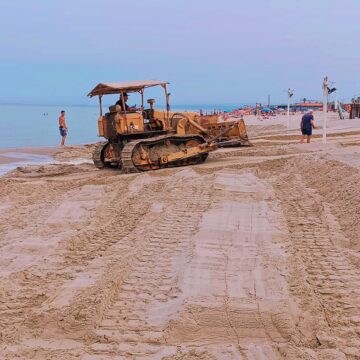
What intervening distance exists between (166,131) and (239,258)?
1022 centimetres

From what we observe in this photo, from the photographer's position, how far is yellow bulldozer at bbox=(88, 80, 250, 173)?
14820 millimetres

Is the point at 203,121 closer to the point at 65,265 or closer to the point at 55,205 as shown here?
the point at 55,205

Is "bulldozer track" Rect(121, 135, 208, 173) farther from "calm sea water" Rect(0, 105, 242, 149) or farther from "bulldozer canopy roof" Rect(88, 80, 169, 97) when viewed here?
"calm sea water" Rect(0, 105, 242, 149)

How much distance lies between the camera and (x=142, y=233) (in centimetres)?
735

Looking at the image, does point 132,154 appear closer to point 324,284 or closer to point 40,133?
point 324,284

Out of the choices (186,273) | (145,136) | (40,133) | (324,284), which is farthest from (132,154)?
(40,133)

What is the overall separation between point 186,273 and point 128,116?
9.97 meters

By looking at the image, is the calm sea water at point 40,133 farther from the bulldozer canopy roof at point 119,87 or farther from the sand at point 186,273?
the sand at point 186,273

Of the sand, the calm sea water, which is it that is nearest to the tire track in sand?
the sand

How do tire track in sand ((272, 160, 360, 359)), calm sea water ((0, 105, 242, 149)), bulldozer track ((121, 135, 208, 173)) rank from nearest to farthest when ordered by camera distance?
tire track in sand ((272, 160, 360, 359)), bulldozer track ((121, 135, 208, 173)), calm sea water ((0, 105, 242, 149))

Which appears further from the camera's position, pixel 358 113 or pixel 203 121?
pixel 358 113

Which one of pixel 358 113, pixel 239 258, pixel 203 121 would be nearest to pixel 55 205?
pixel 239 258

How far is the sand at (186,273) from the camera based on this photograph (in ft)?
13.5

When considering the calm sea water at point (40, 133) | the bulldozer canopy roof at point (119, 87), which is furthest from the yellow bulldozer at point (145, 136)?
the calm sea water at point (40, 133)
